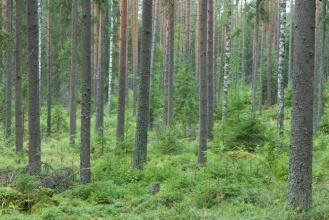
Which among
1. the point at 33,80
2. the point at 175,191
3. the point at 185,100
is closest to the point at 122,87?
the point at 33,80

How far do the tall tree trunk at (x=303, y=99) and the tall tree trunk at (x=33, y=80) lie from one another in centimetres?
617

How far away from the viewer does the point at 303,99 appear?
743 cm

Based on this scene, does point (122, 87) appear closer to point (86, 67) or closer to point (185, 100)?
point (86, 67)

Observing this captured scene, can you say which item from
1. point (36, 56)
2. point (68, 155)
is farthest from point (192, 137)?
point (36, 56)

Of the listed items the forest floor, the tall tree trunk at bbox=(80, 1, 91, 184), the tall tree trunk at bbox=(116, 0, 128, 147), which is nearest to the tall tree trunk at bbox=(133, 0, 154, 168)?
the forest floor

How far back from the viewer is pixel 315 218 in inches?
285

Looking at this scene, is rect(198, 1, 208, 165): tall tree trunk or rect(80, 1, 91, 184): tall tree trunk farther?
rect(198, 1, 208, 165): tall tree trunk

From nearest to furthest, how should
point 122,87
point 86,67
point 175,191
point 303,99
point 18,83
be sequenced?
point 303,99, point 175,191, point 86,67, point 18,83, point 122,87

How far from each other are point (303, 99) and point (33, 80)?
6402 millimetres

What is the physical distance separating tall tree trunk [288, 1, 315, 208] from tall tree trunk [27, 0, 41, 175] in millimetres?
6169

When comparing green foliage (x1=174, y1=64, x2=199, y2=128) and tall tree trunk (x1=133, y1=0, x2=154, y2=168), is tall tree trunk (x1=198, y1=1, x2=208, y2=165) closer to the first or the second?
tall tree trunk (x1=133, y1=0, x2=154, y2=168)

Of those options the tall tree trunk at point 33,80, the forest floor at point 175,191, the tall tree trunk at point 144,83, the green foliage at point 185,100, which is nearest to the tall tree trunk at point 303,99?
the forest floor at point 175,191

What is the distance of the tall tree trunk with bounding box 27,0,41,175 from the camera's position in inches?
438

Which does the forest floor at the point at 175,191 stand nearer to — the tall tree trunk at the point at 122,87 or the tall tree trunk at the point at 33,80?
the tall tree trunk at the point at 33,80
